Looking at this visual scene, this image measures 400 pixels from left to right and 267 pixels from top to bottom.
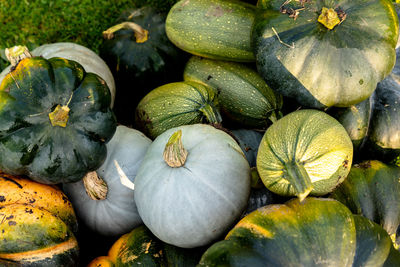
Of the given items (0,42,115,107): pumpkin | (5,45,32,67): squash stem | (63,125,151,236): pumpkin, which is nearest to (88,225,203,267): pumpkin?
(63,125,151,236): pumpkin

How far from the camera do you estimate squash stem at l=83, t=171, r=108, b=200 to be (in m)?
1.97

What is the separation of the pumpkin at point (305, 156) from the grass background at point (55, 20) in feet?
5.57

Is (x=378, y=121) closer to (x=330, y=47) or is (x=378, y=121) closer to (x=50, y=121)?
(x=330, y=47)

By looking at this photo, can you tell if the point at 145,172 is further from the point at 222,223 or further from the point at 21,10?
the point at 21,10

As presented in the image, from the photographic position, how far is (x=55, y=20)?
9.89ft

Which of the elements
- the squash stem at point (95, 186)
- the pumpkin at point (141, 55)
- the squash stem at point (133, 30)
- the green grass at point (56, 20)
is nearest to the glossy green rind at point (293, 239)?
the squash stem at point (95, 186)

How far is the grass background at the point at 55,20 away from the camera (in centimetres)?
300

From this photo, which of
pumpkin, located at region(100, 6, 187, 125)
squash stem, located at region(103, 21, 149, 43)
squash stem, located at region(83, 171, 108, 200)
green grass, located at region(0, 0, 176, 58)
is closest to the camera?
squash stem, located at region(83, 171, 108, 200)

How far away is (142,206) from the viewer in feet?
6.14

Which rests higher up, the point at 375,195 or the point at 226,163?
the point at 226,163

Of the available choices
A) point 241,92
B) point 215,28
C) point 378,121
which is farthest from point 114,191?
point 378,121

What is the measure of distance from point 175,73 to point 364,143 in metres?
1.30

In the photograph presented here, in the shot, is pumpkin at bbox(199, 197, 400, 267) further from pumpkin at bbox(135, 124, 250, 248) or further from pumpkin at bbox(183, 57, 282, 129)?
pumpkin at bbox(183, 57, 282, 129)

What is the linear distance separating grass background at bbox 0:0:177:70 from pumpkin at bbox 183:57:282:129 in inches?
33.5
